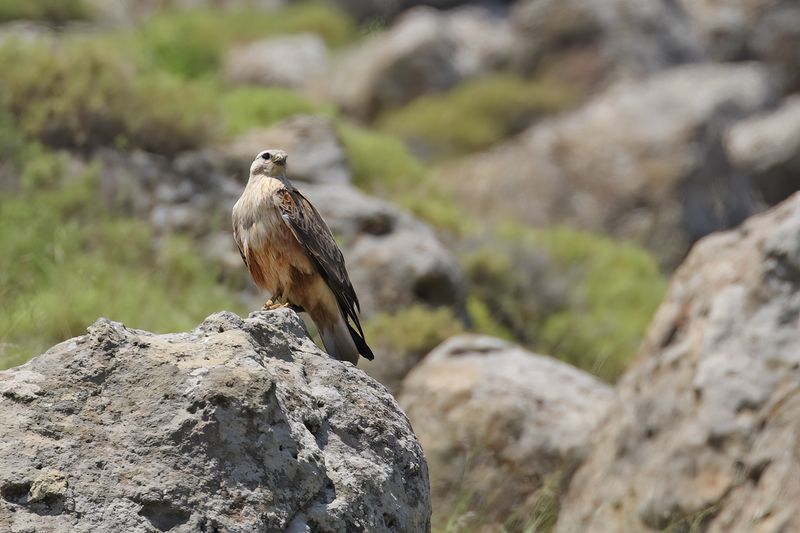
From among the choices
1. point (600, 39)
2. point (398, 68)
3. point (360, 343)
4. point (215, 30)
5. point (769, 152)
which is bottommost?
point (360, 343)

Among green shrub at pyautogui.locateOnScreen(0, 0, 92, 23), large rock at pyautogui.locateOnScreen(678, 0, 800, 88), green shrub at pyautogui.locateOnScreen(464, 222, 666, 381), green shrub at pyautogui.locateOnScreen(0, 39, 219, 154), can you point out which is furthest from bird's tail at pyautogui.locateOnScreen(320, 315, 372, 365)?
large rock at pyautogui.locateOnScreen(678, 0, 800, 88)

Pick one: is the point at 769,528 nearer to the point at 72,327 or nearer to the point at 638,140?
the point at 72,327

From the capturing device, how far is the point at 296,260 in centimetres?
522

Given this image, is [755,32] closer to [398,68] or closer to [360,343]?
[398,68]

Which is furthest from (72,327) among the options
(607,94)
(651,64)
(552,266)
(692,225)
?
(651,64)

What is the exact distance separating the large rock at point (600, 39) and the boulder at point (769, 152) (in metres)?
2.25

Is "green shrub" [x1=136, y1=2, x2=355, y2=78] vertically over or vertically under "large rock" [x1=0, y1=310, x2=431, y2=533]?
over

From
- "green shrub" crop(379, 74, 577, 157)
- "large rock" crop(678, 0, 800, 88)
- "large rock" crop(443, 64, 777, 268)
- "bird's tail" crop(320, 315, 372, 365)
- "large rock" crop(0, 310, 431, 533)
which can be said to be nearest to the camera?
"large rock" crop(0, 310, 431, 533)

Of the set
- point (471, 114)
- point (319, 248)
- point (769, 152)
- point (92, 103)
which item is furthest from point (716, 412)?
point (471, 114)

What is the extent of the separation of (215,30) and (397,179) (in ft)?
21.6

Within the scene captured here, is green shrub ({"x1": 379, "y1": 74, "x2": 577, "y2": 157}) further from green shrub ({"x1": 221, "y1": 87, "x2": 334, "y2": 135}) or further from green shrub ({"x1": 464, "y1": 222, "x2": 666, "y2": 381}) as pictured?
green shrub ({"x1": 464, "y1": 222, "x2": 666, "y2": 381})

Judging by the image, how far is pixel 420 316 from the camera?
8984 millimetres

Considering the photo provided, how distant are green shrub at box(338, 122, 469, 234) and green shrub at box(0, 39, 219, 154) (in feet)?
6.68

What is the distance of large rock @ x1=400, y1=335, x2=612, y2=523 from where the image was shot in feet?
21.3
